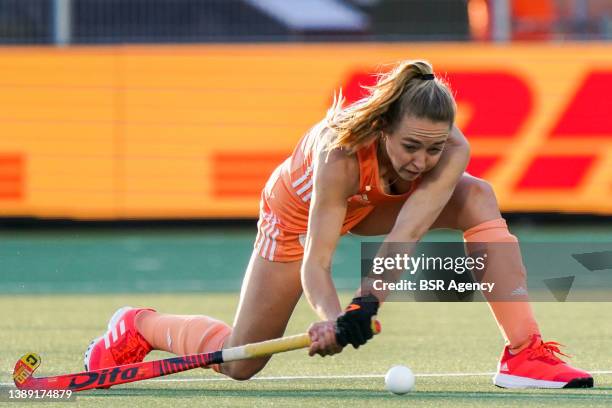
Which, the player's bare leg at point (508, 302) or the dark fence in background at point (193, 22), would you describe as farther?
the dark fence in background at point (193, 22)

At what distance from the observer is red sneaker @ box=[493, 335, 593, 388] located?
14.2ft

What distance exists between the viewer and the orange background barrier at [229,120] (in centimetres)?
1124

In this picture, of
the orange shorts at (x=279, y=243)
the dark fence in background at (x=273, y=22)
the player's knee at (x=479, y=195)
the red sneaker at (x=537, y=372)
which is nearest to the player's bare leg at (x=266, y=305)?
the orange shorts at (x=279, y=243)

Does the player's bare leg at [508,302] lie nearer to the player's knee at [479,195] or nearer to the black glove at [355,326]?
the player's knee at [479,195]

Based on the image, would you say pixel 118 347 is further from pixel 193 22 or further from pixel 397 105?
pixel 193 22

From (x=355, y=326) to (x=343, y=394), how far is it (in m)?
0.60

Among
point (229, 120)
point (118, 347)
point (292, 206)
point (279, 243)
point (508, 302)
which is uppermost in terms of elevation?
point (292, 206)

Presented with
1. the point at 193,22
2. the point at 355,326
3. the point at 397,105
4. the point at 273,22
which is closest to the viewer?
the point at 355,326

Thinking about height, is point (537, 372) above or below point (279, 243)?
below

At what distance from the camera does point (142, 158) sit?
37.2 feet

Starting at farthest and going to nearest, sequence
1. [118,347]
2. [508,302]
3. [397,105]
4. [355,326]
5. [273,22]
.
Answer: [273,22]
[118,347]
[508,302]
[397,105]
[355,326]

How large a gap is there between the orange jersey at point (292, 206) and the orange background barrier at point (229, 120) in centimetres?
658

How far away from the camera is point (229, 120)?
1140cm

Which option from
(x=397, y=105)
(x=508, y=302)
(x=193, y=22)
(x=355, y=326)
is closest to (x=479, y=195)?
(x=508, y=302)
